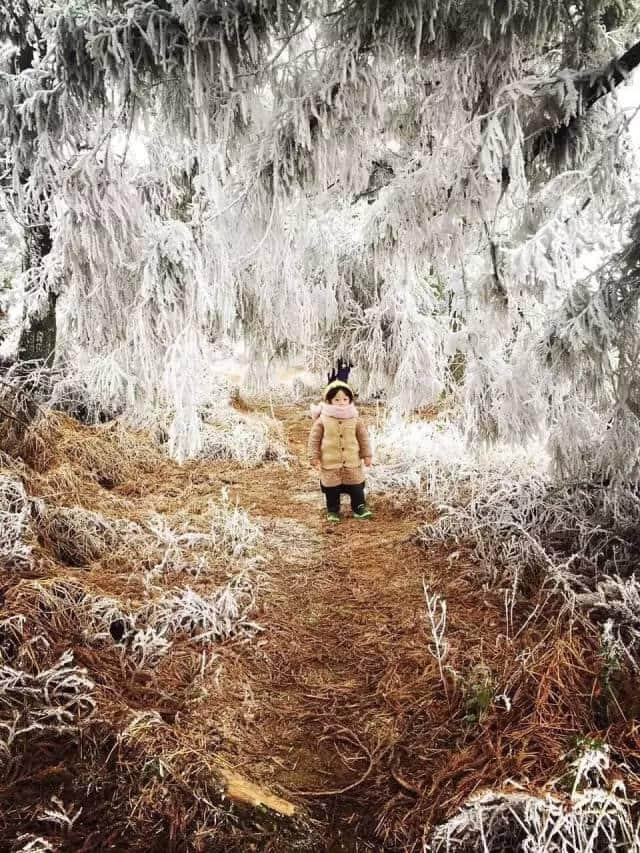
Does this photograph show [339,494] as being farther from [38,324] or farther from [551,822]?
[38,324]

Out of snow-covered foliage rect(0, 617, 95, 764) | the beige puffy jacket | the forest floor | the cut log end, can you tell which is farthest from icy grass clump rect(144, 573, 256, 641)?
the beige puffy jacket

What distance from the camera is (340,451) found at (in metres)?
4.70

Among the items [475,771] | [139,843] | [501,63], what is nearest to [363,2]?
[501,63]

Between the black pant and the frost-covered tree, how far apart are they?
4.75ft

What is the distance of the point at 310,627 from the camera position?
2910 mm

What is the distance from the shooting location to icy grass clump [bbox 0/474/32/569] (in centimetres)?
273

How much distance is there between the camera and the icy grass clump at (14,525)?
2730mm

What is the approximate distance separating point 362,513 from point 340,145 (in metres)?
3.08

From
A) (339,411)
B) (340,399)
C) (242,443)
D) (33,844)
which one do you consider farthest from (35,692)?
(242,443)

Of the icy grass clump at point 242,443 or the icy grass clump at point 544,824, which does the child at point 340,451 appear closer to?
the icy grass clump at point 242,443

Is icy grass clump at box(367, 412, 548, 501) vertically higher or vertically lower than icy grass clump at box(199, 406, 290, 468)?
lower

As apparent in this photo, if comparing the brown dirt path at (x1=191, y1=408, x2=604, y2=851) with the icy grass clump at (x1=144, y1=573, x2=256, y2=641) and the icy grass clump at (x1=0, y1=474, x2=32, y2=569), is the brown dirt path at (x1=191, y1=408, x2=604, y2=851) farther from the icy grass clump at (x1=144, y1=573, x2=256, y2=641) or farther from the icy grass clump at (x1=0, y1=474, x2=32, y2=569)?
the icy grass clump at (x1=0, y1=474, x2=32, y2=569)

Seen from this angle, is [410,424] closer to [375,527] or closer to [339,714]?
[375,527]

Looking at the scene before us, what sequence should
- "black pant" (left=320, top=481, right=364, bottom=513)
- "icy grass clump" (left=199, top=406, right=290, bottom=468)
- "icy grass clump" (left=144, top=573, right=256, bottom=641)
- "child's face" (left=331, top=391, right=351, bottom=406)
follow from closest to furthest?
"icy grass clump" (left=144, top=573, right=256, bottom=641) < "black pant" (left=320, top=481, right=364, bottom=513) < "child's face" (left=331, top=391, right=351, bottom=406) < "icy grass clump" (left=199, top=406, right=290, bottom=468)
